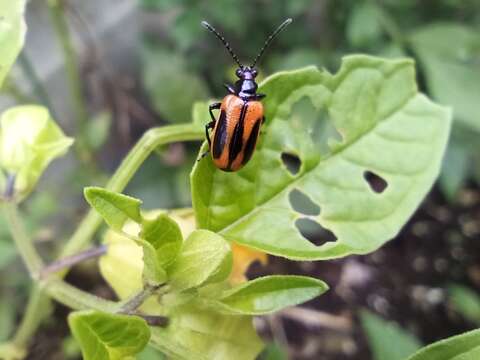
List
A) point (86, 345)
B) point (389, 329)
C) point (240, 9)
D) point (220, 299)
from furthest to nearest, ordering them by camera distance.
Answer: point (240, 9)
point (389, 329)
point (220, 299)
point (86, 345)

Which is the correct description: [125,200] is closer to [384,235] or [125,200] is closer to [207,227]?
[207,227]

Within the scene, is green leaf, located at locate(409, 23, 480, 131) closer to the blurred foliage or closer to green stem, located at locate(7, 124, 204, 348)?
the blurred foliage

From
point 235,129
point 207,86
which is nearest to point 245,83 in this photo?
point 235,129

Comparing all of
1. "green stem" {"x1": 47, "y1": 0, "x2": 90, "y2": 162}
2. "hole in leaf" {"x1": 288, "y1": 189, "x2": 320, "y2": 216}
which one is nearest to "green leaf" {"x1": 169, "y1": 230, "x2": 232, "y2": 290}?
"hole in leaf" {"x1": 288, "y1": 189, "x2": 320, "y2": 216}

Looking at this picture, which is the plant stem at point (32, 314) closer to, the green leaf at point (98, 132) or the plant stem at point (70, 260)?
the plant stem at point (70, 260)

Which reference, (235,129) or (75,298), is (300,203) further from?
(75,298)

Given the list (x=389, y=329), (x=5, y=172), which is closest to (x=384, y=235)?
(x=5, y=172)

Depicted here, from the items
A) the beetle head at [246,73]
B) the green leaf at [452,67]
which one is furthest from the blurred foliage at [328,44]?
the beetle head at [246,73]
